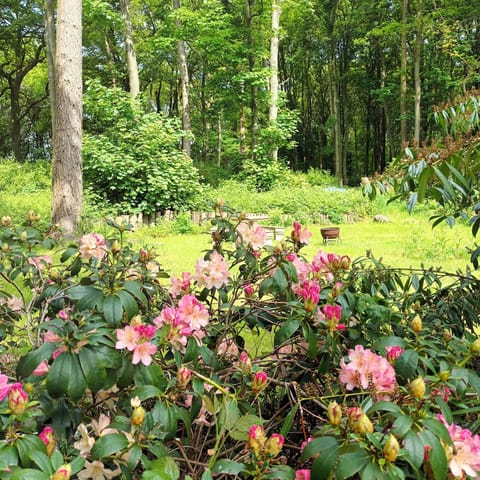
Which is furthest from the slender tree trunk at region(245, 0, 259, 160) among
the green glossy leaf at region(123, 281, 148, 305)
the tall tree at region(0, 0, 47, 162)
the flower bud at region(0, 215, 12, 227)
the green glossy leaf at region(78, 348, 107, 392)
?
the green glossy leaf at region(78, 348, 107, 392)

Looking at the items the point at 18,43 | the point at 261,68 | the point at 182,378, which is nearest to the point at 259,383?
the point at 182,378

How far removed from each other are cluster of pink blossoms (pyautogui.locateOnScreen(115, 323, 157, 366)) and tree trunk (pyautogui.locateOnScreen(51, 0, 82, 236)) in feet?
21.0

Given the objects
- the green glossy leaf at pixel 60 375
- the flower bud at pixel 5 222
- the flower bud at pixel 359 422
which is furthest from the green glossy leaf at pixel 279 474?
the flower bud at pixel 5 222

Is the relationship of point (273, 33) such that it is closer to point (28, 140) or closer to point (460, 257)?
point (460, 257)

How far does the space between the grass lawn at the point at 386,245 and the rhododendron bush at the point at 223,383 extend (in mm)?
2878

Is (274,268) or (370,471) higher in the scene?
(274,268)

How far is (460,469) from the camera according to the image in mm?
608

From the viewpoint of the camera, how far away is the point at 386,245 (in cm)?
693

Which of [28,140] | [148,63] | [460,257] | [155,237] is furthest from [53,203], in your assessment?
[28,140]

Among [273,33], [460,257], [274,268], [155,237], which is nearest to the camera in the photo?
[274,268]

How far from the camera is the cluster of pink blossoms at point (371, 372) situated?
0.74 meters

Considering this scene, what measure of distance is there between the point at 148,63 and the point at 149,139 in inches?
395

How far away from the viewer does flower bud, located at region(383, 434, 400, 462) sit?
560 mm

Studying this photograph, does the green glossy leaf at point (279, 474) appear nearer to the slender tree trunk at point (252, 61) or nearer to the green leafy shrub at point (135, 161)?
the green leafy shrub at point (135, 161)
